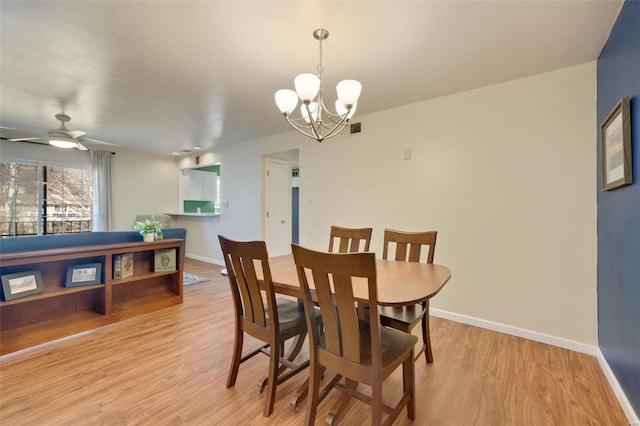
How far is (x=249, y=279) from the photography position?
1.57 metres

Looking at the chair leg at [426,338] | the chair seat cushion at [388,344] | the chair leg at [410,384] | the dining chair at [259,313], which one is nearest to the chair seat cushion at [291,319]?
the dining chair at [259,313]

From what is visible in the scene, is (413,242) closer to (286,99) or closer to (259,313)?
(259,313)

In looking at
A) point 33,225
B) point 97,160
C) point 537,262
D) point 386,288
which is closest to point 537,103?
point 537,262

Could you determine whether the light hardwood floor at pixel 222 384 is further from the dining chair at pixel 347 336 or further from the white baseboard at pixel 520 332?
the dining chair at pixel 347 336

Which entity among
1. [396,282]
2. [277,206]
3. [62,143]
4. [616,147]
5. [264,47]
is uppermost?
[264,47]

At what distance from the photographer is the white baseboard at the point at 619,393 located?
1.45 meters

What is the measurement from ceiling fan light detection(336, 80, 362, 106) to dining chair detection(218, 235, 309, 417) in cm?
103

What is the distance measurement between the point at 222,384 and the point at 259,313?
0.64m

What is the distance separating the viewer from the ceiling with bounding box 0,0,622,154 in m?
1.66

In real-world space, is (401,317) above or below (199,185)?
below

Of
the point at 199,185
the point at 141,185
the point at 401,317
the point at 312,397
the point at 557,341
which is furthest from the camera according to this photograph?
the point at 199,185

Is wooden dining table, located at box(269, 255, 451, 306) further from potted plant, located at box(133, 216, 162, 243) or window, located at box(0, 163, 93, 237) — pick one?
window, located at box(0, 163, 93, 237)

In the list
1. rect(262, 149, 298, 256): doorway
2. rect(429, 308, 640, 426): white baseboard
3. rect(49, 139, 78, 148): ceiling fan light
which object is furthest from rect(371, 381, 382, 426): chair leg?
rect(49, 139, 78, 148): ceiling fan light

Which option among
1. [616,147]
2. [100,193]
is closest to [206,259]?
[100,193]
